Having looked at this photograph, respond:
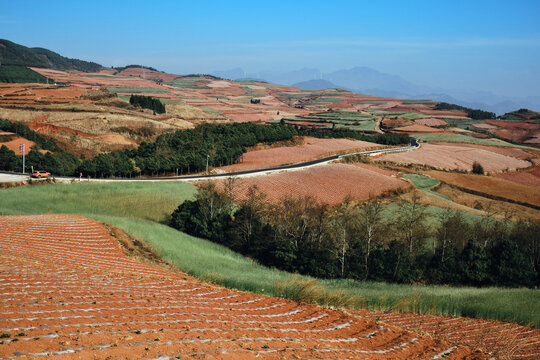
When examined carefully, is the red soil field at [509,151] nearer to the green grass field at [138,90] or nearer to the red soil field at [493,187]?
the red soil field at [493,187]

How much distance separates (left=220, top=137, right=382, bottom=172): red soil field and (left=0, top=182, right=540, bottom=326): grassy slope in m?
19.4

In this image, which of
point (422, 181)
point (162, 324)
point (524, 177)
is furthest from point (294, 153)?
point (162, 324)

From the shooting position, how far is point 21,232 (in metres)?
22.2

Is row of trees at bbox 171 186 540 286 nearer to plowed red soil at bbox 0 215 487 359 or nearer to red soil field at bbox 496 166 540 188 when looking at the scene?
plowed red soil at bbox 0 215 487 359

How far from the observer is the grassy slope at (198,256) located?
1571 cm

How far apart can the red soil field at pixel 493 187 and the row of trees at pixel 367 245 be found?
25809mm

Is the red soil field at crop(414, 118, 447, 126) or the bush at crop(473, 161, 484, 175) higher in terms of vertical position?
the red soil field at crop(414, 118, 447, 126)

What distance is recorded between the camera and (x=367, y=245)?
28.6 meters

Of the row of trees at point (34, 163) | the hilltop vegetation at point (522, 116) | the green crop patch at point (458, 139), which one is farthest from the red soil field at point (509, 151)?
the row of trees at point (34, 163)

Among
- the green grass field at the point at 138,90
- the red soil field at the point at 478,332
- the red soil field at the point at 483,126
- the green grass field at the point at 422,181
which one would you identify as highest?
the green grass field at the point at 138,90

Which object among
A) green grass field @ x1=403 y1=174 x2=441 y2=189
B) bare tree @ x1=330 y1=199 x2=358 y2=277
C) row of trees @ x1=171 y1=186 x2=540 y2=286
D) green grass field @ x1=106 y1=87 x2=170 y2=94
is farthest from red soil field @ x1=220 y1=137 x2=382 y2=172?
green grass field @ x1=106 y1=87 x2=170 y2=94

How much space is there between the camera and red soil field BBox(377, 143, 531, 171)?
75.9m

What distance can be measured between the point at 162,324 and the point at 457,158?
83.7 metres

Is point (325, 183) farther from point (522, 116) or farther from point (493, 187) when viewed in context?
point (522, 116)
